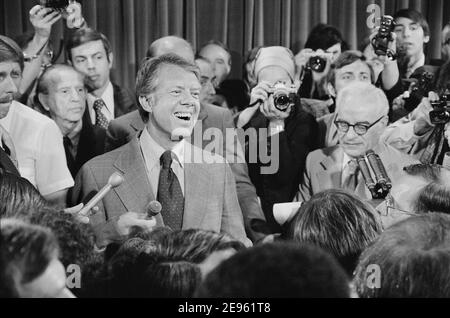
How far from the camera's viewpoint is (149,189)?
6.48 ft

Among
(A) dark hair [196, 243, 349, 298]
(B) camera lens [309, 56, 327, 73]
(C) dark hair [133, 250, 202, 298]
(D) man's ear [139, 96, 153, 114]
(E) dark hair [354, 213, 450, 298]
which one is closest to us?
(A) dark hair [196, 243, 349, 298]

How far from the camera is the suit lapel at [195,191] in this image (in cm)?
196

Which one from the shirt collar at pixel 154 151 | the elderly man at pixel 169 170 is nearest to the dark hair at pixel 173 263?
the elderly man at pixel 169 170

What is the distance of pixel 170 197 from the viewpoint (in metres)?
1.98

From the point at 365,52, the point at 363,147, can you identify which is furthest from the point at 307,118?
the point at 365,52

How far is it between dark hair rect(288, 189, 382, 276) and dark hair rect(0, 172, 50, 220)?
1.57 ft

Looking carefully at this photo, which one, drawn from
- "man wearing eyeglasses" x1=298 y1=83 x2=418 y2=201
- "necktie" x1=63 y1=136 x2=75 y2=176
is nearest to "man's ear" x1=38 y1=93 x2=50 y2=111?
"necktie" x1=63 y1=136 x2=75 y2=176

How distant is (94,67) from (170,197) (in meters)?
0.85

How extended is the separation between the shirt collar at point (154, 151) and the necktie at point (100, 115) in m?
0.59

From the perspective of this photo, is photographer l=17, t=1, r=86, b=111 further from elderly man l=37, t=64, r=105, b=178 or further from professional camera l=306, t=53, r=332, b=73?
professional camera l=306, t=53, r=332, b=73

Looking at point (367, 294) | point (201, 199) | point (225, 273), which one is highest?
point (225, 273)

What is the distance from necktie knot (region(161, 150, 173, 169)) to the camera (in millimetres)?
2002
